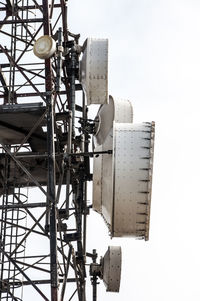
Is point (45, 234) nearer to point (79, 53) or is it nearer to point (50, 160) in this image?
point (50, 160)

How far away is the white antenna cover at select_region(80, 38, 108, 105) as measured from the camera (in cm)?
1402

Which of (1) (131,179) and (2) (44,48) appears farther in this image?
(2) (44,48)

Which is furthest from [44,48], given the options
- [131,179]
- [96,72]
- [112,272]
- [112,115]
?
[112,272]

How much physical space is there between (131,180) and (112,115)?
3.79m

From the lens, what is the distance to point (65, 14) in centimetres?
1795

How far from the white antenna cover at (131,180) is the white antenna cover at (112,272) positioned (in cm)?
328

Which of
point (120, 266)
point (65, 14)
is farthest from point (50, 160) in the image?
point (65, 14)

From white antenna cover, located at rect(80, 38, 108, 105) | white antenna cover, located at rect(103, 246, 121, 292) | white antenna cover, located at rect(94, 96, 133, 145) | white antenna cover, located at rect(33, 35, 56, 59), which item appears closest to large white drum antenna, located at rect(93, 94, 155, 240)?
white antenna cover, located at rect(80, 38, 108, 105)

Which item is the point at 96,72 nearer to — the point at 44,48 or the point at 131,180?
the point at 44,48

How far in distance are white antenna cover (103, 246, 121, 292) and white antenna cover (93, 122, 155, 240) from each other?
129 inches

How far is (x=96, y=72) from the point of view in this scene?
1402cm

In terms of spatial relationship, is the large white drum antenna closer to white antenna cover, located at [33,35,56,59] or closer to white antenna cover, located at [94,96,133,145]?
white antenna cover, located at [33,35,56,59]

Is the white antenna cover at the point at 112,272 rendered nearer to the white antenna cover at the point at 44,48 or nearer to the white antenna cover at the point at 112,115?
the white antenna cover at the point at 112,115

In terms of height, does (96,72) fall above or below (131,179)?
above
